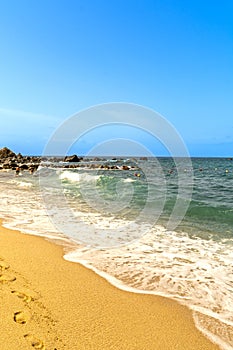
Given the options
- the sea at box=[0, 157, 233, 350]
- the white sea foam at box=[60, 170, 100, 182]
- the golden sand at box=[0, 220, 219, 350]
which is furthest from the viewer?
the white sea foam at box=[60, 170, 100, 182]

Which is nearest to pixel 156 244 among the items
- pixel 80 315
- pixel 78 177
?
pixel 80 315

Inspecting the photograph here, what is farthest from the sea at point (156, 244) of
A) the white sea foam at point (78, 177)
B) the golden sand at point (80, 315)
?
the white sea foam at point (78, 177)

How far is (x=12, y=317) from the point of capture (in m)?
Answer: 3.04

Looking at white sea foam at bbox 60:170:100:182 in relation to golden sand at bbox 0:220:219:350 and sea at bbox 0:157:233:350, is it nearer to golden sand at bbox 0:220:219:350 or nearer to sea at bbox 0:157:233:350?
sea at bbox 0:157:233:350

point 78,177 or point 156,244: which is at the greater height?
point 78,177

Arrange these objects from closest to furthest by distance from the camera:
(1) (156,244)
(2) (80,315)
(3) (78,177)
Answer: (2) (80,315) < (1) (156,244) < (3) (78,177)

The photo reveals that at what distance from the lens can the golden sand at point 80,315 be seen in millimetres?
2895

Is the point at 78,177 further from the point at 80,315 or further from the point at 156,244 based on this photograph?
the point at 80,315

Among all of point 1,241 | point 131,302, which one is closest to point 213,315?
point 131,302

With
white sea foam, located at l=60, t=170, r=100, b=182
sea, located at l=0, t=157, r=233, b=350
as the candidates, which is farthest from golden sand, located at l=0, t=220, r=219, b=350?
white sea foam, located at l=60, t=170, r=100, b=182

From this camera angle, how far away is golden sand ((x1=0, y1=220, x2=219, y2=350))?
2895 mm

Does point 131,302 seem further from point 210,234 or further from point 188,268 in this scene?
point 210,234

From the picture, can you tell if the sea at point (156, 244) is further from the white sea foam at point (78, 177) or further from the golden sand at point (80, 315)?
the white sea foam at point (78, 177)

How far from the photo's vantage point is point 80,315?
342 centimetres
